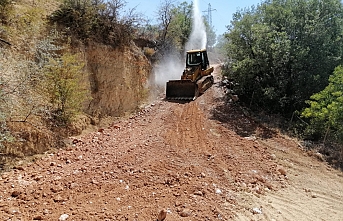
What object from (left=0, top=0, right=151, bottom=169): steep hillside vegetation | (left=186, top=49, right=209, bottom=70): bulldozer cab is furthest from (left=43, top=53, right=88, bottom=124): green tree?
(left=186, top=49, right=209, bottom=70): bulldozer cab

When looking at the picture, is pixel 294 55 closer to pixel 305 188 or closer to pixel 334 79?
pixel 334 79

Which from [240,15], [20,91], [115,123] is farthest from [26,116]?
[240,15]

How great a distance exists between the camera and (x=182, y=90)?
1146 centimetres

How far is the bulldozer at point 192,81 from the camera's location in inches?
446

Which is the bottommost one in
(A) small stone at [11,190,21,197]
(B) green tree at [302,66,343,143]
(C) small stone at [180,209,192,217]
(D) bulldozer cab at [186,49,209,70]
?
(C) small stone at [180,209,192,217]

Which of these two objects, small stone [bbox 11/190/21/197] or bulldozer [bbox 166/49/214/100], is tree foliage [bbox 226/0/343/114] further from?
small stone [bbox 11/190/21/197]

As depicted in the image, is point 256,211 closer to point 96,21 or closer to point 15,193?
point 15,193

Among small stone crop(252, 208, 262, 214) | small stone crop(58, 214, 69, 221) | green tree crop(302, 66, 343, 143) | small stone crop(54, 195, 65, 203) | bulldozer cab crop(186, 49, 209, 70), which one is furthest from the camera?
bulldozer cab crop(186, 49, 209, 70)

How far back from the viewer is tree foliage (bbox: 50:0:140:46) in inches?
344

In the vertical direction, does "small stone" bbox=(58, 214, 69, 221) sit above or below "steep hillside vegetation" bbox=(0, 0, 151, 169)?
below

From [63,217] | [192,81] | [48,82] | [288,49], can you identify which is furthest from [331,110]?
[48,82]

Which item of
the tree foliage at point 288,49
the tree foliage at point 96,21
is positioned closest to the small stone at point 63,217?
the tree foliage at point 96,21

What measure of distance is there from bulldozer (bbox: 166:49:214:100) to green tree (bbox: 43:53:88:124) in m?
5.35

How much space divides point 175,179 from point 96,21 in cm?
727
